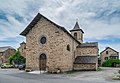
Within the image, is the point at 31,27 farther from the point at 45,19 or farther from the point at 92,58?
the point at 92,58

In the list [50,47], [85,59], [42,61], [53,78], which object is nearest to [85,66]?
[85,59]

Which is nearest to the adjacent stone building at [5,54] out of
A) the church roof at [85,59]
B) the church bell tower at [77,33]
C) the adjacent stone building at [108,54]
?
the church bell tower at [77,33]

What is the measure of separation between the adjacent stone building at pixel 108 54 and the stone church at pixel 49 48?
32.4 m

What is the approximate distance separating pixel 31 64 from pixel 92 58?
11.4 meters

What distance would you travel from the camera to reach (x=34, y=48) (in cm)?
2850

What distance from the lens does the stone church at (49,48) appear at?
2658 cm

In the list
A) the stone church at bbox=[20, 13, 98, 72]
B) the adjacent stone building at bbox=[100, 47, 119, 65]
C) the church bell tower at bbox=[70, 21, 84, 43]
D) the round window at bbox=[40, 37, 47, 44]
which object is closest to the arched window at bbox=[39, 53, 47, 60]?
the stone church at bbox=[20, 13, 98, 72]

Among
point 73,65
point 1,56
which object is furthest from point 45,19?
point 1,56

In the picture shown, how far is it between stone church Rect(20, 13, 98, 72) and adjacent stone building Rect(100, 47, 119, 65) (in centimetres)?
3236

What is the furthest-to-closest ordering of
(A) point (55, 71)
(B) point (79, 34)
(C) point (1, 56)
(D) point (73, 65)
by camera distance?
(C) point (1, 56) < (B) point (79, 34) < (D) point (73, 65) < (A) point (55, 71)

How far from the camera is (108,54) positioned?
204ft

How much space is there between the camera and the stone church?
26578 millimetres

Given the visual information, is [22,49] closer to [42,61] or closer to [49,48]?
[42,61]

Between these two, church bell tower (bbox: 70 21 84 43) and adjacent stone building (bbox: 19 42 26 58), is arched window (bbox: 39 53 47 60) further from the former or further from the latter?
adjacent stone building (bbox: 19 42 26 58)
